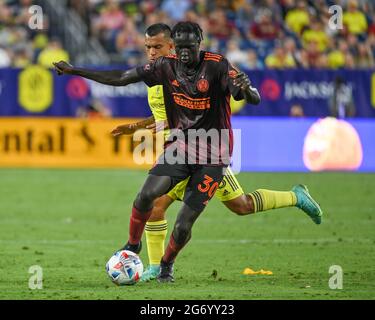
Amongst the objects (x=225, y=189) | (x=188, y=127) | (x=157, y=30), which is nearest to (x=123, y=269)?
(x=225, y=189)

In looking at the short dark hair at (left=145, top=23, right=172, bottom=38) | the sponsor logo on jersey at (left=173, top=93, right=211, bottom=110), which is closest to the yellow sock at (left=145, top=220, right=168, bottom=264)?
the sponsor logo on jersey at (left=173, top=93, right=211, bottom=110)

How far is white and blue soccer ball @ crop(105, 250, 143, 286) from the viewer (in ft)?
29.6

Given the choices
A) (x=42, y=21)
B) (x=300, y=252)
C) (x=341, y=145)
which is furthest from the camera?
(x=42, y=21)

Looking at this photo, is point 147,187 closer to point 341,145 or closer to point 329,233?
point 329,233

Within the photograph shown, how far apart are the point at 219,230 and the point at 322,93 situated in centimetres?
903

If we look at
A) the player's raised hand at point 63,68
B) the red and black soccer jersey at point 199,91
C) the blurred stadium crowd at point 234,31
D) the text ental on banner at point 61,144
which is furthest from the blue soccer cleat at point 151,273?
the blurred stadium crowd at point 234,31

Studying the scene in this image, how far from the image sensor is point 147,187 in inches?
352

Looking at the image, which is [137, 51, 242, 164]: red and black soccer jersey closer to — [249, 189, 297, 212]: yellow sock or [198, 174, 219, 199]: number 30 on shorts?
[198, 174, 219, 199]: number 30 on shorts

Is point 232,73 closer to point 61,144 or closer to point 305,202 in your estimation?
point 305,202

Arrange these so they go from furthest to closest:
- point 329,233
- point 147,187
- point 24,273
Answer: point 329,233, point 24,273, point 147,187

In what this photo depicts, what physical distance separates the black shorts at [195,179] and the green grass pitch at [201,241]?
78cm

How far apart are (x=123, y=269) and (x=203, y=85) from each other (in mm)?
1803
